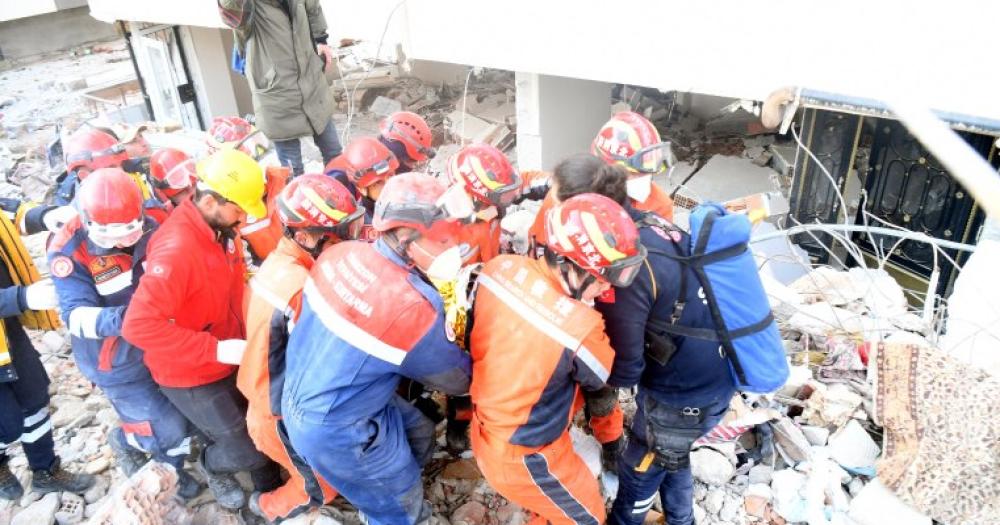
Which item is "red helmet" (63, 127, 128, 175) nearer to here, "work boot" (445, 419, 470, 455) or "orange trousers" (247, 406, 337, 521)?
"orange trousers" (247, 406, 337, 521)

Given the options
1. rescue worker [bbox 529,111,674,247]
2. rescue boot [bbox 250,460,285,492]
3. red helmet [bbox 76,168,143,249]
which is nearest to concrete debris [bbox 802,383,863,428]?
rescue worker [bbox 529,111,674,247]

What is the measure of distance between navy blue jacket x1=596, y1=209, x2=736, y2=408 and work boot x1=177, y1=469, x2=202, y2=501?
2617 millimetres

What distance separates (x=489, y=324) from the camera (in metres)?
2.59

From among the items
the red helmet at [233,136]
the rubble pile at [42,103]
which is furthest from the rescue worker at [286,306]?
the rubble pile at [42,103]

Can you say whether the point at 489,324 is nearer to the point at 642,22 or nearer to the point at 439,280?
the point at 439,280

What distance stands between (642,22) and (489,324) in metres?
3.11

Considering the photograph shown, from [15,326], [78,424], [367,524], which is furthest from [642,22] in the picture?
[78,424]

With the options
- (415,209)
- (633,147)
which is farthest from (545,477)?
(633,147)

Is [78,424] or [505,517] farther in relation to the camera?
[78,424]

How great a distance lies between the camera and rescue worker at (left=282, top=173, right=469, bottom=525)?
2453mm

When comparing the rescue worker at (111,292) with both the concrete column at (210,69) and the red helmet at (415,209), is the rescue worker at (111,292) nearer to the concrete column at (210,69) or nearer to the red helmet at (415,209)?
the red helmet at (415,209)

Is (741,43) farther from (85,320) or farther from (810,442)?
(85,320)

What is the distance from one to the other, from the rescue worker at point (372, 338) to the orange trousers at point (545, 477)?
0.32 metres

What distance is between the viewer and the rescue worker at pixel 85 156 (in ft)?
13.6
